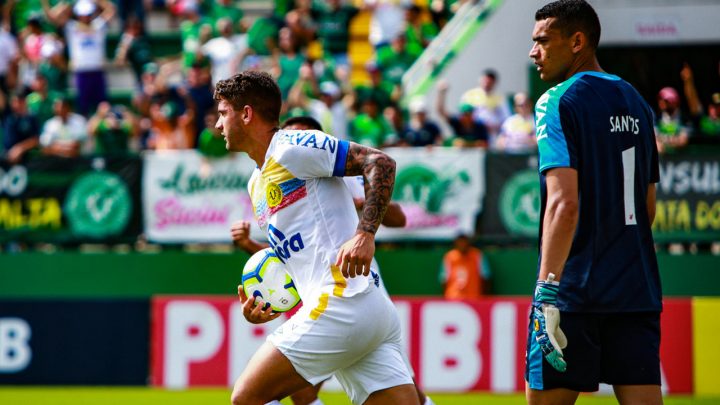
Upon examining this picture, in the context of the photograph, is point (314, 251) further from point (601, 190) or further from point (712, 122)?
point (712, 122)

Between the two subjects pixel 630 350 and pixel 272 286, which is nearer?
pixel 630 350

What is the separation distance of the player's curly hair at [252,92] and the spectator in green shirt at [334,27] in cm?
1271

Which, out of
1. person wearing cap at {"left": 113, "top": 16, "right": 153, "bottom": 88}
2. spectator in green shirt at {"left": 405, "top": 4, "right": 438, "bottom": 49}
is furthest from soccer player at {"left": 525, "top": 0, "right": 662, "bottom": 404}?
person wearing cap at {"left": 113, "top": 16, "right": 153, "bottom": 88}

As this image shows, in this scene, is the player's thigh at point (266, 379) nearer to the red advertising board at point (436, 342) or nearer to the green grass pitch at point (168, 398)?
the green grass pitch at point (168, 398)

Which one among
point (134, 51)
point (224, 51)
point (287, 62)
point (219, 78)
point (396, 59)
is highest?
point (134, 51)

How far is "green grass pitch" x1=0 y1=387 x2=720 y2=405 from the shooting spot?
11.0 m

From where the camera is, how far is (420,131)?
14742 mm

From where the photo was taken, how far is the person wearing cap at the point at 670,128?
13.4 meters

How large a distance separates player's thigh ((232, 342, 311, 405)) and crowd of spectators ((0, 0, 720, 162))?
8.97 metres

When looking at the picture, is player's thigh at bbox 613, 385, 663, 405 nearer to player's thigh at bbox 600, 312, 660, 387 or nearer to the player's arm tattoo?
player's thigh at bbox 600, 312, 660, 387

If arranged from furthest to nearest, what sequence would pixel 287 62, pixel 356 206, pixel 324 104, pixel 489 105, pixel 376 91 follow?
pixel 287 62 < pixel 376 91 < pixel 489 105 < pixel 324 104 < pixel 356 206

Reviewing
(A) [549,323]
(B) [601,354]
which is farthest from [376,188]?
(B) [601,354]

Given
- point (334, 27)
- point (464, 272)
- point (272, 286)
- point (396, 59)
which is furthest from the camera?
point (334, 27)

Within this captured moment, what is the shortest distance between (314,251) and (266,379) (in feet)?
2.06
